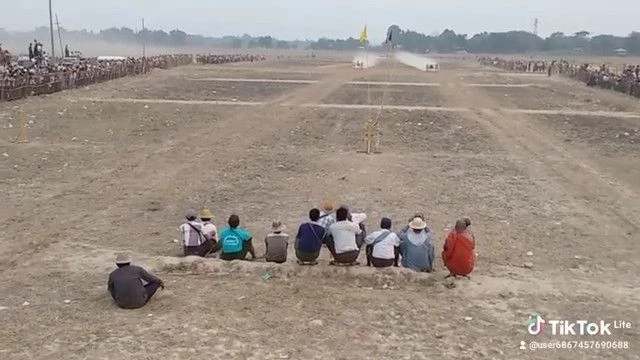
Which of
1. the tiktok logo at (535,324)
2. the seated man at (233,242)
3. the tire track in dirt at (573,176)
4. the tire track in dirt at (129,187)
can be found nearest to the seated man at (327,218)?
the seated man at (233,242)

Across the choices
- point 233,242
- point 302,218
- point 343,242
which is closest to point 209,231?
point 233,242

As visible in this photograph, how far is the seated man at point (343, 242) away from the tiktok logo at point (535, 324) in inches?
85.7

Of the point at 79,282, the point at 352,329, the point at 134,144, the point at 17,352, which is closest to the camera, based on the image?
the point at 17,352

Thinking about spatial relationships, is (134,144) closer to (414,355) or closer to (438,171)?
(438,171)

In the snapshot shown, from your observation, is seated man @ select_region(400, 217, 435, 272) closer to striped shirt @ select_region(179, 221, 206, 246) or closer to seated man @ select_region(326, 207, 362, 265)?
seated man @ select_region(326, 207, 362, 265)

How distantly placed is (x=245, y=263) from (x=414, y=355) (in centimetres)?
274

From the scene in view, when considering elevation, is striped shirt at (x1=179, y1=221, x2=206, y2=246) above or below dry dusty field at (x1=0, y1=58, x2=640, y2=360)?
above

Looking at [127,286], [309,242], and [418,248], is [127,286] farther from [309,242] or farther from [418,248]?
[418,248]

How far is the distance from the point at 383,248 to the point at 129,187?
6248 mm

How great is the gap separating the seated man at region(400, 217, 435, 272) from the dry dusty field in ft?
0.96

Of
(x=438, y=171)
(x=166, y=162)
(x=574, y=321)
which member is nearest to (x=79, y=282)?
(x=574, y=321)

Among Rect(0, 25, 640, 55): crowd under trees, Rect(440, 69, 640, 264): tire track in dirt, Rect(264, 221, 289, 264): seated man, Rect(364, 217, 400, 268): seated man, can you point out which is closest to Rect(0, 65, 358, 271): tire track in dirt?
Rect(264, 221, 289, 264): seated man

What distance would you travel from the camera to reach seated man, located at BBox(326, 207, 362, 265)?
25.4ft

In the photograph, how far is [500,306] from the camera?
22.5 ft
